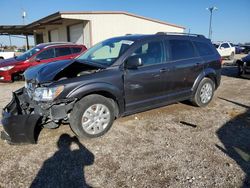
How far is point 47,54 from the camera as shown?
10164 mm

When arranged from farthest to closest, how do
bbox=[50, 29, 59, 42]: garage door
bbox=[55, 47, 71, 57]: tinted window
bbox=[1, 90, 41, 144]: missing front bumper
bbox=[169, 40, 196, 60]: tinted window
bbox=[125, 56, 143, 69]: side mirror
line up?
1. bbox=[50, 29, 59, 42]: garage door
2. bbox=[55, 47, 71, 57]: tinted window
3. bbox=[169, 40, 196, 60]: tinted window
4. bbox=[125, 56, 143, 69]: side mirror
5. bbox=[1, 90, 41, 144]: missing front bumper

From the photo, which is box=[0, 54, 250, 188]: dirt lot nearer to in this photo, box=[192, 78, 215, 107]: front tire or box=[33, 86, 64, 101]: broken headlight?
box=[192, 78, 215, 107]: front tire

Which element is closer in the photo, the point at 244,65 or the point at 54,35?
the point at 244,65

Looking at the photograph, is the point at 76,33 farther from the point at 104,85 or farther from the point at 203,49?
the point at 104,85

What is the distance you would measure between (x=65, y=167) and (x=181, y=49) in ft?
11.8

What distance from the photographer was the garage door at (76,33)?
18.7 m

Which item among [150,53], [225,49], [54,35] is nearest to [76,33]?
[54,35]

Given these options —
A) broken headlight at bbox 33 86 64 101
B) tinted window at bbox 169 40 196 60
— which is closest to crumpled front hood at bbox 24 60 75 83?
broken headlight at bbox 33 86 64 101

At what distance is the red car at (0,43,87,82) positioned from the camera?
31.0ft

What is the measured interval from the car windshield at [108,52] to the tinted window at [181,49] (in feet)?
Result: 3.49

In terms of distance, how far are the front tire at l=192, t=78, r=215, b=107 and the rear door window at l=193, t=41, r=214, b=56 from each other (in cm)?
67

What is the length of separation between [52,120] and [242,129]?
3564 mm

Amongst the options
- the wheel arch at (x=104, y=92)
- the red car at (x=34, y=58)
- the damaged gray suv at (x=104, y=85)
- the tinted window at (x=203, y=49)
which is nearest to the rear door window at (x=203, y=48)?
the tinted window at (x=203, y=49)

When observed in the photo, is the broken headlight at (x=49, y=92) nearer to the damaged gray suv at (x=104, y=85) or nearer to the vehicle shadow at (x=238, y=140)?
the damaged gray suv at (x=104, y=85)
